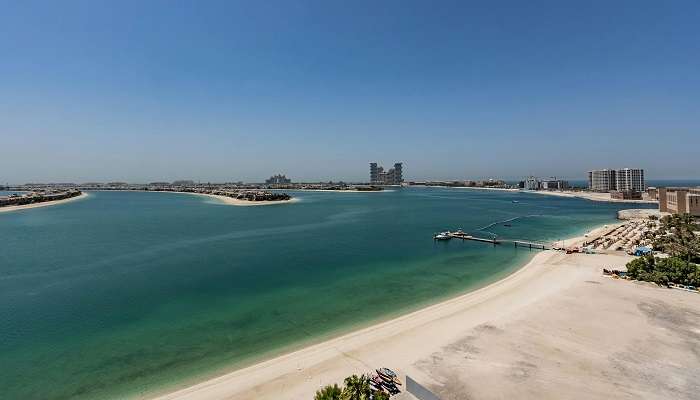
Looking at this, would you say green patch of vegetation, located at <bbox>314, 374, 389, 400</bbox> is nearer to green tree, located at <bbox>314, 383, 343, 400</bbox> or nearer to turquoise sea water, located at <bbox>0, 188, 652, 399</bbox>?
green tree, located at <bbox>314, 383, 343, 400</bbox>

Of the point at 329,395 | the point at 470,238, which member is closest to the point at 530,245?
the point at 470,238

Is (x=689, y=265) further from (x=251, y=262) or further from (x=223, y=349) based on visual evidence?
(x=251, y=262)

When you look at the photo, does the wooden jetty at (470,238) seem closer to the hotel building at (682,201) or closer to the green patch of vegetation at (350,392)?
the hotel building at (682,201)

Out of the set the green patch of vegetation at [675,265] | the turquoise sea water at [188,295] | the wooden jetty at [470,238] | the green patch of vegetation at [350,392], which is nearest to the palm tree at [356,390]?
the green patch of vegetation at [350,392]

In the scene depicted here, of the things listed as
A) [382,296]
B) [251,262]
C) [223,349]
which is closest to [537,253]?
[382,296]

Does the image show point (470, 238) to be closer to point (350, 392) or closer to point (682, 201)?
point (682, 201)

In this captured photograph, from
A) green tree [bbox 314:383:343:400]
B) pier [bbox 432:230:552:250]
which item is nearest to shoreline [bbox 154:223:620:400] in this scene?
green tree [bbox 314:383:343:400]
